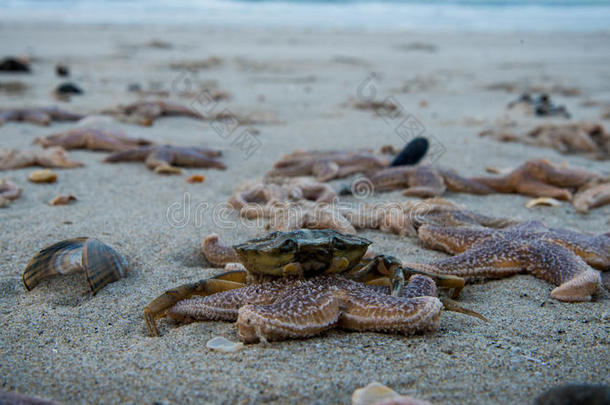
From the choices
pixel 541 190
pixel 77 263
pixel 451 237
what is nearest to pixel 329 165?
pixel 541 190

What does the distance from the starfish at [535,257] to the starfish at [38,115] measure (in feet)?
24.3

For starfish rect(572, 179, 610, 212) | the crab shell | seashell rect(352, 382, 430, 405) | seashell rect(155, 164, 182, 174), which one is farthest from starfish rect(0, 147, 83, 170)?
starfish rect(572, 179, 610, 212)

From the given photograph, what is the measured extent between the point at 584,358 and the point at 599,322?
18.7 inches

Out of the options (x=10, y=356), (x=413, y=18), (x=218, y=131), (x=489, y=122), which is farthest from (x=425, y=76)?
(x=413, y=18)

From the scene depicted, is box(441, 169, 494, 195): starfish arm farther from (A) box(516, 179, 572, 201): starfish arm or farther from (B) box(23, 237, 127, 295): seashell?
(B) box(23, 237, 127, 295): seashell

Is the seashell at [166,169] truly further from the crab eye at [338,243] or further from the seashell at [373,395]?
the seashell at [373,395]

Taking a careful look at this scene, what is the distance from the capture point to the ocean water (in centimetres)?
3434

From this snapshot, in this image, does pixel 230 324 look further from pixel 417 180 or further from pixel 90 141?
pixel 90 141

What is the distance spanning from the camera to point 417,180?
18.1 ft

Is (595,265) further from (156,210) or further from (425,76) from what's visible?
(425,76)

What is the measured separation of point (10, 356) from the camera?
256 cm

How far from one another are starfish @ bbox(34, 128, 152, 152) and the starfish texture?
18.6 feet

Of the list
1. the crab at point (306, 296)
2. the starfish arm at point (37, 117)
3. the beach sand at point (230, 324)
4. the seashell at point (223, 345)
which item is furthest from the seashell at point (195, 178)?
the starfish arm at point (37, 117)

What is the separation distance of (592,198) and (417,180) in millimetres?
1720
